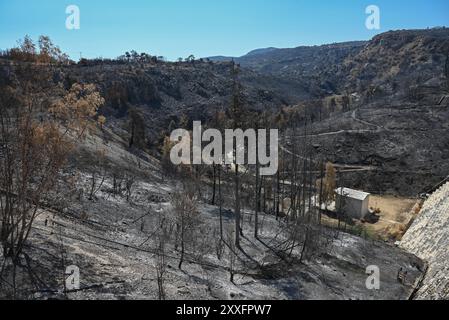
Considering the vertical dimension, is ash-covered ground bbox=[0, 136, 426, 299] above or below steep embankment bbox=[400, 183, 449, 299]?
above

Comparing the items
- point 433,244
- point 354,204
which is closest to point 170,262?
point 433,244

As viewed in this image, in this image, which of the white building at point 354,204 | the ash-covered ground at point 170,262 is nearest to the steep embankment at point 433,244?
the ash-covered ground at point 170,262

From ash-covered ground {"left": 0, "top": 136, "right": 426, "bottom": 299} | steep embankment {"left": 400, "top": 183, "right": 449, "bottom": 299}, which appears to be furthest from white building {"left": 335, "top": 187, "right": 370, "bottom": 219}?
ash-covered ground {"left": 0, "top": 136, "right": 426, "bottom": 299}

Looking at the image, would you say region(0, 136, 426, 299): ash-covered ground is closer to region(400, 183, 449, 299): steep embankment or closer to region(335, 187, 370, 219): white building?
region(400, 183, 449, 299): steep embankment

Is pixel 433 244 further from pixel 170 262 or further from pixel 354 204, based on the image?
pixel 170 262

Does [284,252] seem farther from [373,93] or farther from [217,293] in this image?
[373,93]

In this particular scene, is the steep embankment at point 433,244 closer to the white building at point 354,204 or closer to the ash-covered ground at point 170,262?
the ash-covered ground at point 170,262

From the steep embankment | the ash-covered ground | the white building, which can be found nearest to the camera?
the ash-covered ground
